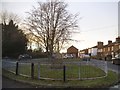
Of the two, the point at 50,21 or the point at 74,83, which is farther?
the point at 50,21

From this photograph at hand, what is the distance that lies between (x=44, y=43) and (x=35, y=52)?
69.7ft

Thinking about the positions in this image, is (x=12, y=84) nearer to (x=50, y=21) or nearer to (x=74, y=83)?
(x=74, y=83)

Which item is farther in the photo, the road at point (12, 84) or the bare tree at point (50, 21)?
the bare tree at point (50, 21)

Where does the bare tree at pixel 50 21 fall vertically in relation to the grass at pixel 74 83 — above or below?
above

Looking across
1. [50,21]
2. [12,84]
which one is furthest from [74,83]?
[50,21]

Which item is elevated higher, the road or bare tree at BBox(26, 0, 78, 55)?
bare tree at BBox(26, 0, 78, 55)

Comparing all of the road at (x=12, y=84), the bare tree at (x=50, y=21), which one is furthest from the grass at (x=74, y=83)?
the bare tree at (x=50, y=21)

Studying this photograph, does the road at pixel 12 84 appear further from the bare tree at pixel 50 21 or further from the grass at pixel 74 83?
the bare tree at pixel 50 21

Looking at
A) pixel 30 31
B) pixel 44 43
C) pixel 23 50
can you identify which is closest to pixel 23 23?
pixel 30 31

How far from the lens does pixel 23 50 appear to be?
44844mm

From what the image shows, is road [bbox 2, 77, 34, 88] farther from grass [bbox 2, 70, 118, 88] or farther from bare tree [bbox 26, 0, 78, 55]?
bare tree [bbox 26, 0, 78, 55]

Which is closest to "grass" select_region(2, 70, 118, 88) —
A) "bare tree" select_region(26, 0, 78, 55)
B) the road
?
the road

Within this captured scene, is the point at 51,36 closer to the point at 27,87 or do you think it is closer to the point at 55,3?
the point at 55,3

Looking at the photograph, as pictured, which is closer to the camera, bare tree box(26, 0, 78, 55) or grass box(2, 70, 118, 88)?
grass box(2, 70, 118, 88)
